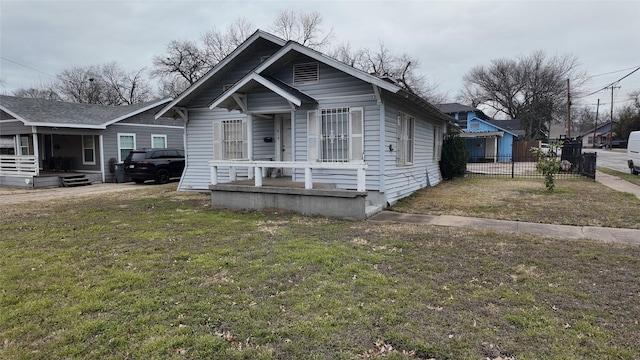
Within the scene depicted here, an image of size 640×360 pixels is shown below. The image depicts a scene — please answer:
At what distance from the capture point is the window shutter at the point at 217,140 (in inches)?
496

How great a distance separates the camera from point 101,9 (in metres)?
17.1

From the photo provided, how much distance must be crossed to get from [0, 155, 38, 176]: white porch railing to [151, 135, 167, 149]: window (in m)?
5.65

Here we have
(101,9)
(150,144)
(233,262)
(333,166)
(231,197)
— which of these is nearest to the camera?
(233,262)

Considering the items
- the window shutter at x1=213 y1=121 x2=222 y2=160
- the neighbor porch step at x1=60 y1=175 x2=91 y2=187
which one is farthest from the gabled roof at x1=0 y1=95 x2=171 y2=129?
the window shutter at x1=213 y1=121 x2=222 y2=160

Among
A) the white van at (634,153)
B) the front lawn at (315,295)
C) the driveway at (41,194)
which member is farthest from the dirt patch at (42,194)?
the white van at (634,153)

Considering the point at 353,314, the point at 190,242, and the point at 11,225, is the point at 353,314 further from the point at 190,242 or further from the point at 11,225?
the point at 11,225

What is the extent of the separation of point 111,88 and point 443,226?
164 ft

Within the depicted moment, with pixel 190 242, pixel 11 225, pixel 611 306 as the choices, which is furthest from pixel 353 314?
pixel 11 225

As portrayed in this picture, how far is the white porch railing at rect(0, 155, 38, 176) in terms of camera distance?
649 inches

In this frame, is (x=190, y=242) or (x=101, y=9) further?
(x=101, y=9)

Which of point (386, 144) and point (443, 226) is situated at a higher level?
point (386, 144)

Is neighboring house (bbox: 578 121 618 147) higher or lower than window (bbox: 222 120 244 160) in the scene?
higher

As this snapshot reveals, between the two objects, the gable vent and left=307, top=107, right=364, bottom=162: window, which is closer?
left=307, top=107, right=364, bottom=162: window

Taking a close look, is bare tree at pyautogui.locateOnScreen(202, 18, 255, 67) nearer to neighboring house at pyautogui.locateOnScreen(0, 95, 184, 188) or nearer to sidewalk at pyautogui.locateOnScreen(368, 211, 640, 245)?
neighboring house at pyautogui.locateOnScreen(0, 95, 184, 188)
